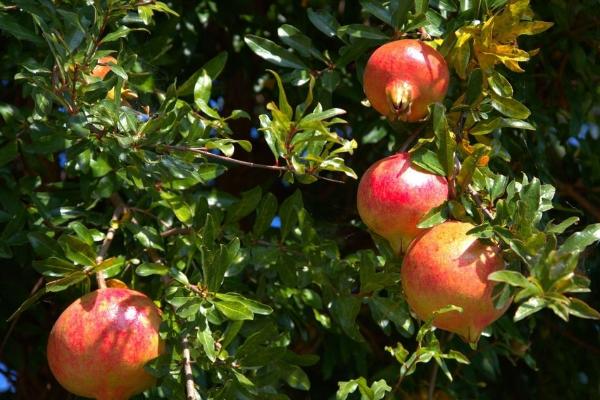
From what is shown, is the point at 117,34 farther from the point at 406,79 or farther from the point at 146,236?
the point at 406,79

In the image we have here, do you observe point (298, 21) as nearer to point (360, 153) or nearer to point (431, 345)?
point (360, 153)

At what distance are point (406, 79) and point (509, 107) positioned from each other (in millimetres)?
153

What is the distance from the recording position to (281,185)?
2.32 meters

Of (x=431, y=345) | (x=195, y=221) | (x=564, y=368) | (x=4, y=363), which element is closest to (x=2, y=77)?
(x=195, y=221)

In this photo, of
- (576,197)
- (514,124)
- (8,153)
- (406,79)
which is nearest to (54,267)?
(8,153)

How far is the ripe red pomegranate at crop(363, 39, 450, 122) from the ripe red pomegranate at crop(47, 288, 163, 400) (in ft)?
1.24

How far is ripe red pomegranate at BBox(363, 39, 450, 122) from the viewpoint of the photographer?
1309 millimetres

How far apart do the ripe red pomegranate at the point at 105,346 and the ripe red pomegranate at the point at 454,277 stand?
1.07ft

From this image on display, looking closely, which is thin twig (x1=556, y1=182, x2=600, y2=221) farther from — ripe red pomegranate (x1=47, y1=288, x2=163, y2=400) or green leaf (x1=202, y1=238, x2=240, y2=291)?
ripe red pomegranate (x1=47, y1=288, x2=163, y2=400)

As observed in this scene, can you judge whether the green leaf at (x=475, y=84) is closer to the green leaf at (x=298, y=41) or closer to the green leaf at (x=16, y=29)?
the green leaf at (x=298, y=41)

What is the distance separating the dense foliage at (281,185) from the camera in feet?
4.40

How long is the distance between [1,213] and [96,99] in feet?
1.29

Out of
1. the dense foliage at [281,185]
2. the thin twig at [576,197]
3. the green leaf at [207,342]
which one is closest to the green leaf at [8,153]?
the dense foliage at [281,185]

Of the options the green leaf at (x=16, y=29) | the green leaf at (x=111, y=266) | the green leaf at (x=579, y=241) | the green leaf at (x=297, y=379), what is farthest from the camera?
the green leaf at (x=297, y=379)
